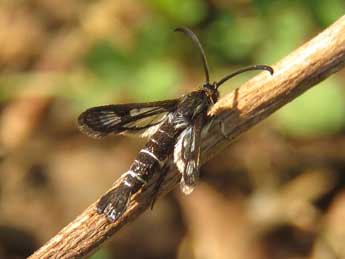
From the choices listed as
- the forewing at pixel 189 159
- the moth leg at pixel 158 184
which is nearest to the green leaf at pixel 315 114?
the forewing at pixel 189 159

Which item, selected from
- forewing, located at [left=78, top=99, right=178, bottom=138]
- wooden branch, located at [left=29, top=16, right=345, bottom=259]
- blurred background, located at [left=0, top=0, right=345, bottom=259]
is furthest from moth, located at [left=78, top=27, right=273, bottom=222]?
blurred background, located at [left=0, top=0, right=345, bottom=259]

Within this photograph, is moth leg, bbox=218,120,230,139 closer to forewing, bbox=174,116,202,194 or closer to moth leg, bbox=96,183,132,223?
A: forewing, bbox=174,116,202,194

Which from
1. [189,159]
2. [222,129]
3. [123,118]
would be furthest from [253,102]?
[123,118]

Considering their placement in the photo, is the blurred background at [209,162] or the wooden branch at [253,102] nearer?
the wooden branch at [253,102]

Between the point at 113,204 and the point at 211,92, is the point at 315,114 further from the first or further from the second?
the point at 113,204

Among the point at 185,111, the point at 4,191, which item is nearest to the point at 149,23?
the point at 4,191

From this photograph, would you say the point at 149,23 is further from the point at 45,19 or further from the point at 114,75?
the point at 45,19

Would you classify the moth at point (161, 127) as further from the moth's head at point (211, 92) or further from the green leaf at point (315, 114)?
the green leaf at point (315, 114)
